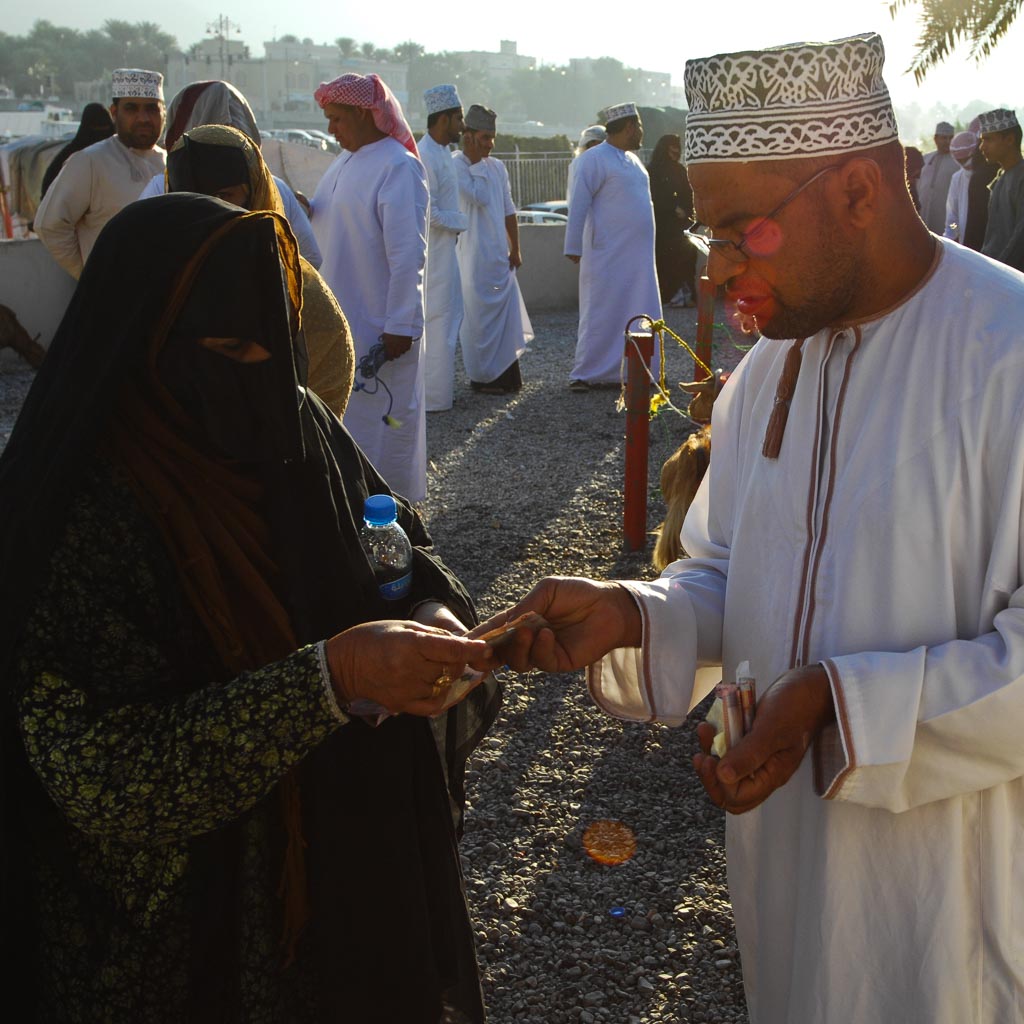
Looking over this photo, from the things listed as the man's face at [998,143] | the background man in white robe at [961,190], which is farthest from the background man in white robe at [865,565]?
the background man in white robe at [961,190]

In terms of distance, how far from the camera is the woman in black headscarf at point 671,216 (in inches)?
544

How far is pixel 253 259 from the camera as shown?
1.88 m

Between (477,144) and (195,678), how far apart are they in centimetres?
859

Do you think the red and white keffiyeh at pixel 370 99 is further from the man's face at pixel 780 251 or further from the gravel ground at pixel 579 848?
the man's face at pixel 780 251

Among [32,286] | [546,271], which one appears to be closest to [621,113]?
[546,271]

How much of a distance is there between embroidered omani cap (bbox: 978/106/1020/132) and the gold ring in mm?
9310

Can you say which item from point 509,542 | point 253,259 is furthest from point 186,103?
point 253,259

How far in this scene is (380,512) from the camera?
2260 mm

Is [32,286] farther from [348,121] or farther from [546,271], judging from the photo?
[348,121]

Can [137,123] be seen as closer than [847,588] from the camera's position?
No

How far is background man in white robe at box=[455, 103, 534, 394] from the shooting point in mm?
10023

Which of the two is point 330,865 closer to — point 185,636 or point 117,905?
point 117,905

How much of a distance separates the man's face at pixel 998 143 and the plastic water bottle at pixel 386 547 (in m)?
8.72

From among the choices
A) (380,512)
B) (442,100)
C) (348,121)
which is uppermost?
(442,100)
